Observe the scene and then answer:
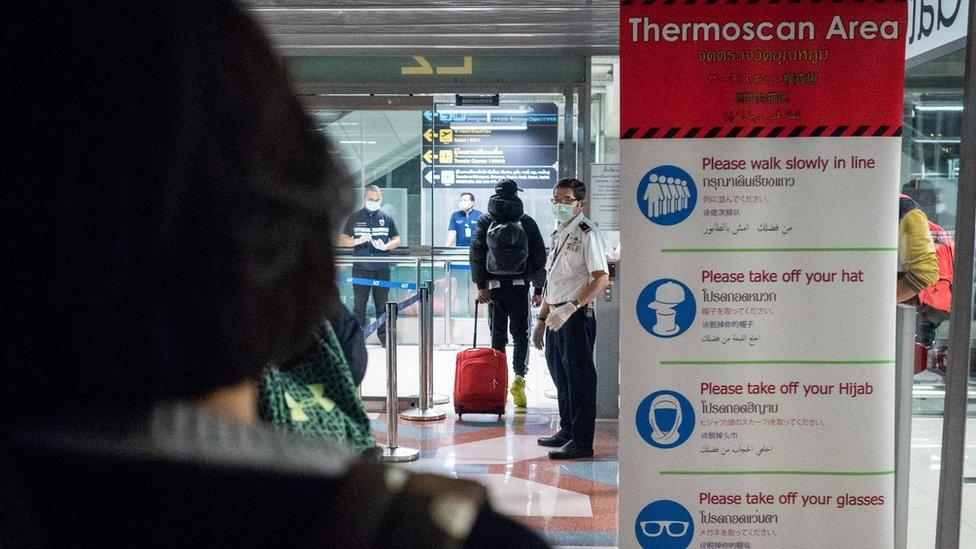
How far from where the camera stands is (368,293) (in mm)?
7203

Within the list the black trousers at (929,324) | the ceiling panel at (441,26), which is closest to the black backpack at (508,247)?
the ceiling panel at (441,26)

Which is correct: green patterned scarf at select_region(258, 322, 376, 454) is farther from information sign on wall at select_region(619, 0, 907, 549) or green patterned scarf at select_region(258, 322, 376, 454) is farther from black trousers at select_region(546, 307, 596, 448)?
black trousers at select_region(546, 307, 596, 448)

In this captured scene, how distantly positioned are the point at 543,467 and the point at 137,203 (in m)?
5.16

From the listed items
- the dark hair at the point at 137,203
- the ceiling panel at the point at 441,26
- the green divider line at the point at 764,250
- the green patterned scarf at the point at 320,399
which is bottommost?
the green patterned scarf at the point at 320,399

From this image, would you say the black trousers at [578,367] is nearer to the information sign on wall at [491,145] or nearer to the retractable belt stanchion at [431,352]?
the retractable belt stanchion at [431,352]

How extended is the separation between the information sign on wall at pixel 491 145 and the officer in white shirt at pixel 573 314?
5.32ft

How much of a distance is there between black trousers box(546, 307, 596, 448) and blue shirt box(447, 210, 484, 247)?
2.34m

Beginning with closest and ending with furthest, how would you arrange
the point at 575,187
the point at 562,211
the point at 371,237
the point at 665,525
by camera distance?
1. the point at 665,525
2. the point at 575,187
3. the point at 562,211
4. the point at 371,237

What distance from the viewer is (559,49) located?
6.55 metres

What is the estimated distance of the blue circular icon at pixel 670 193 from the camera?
2.72m

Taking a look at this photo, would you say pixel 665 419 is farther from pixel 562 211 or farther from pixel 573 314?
pixel 562 211

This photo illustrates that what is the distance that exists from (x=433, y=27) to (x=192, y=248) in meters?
5.57

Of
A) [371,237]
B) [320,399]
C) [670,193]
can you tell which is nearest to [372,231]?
[371,237]

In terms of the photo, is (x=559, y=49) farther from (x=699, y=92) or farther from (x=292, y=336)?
(x=292, y=336)
